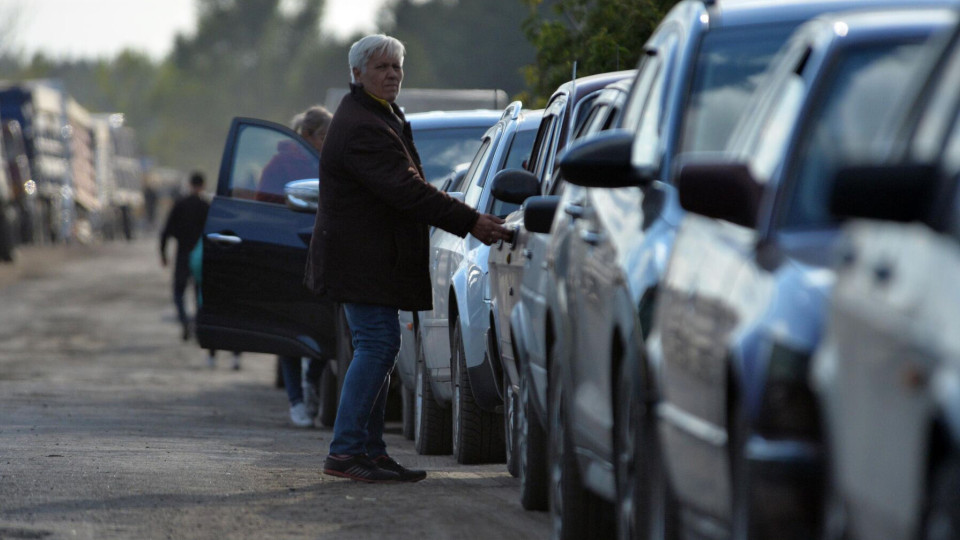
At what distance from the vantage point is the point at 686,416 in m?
4.48

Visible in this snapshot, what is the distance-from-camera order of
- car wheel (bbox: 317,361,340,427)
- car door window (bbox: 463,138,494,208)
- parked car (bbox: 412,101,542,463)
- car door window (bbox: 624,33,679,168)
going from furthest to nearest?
Answer: 1. car wheel (bbox: 317,361,340,427)
2. car door window (bbox: 463,138,494,208)
3. parked car (bbox: 412,101,542,463)
4. car door window (bbox: 624,33,679,168)

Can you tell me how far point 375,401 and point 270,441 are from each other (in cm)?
237

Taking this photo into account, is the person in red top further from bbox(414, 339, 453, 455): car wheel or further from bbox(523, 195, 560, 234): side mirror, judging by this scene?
bbox(523, 195, 560, 234): side mirror

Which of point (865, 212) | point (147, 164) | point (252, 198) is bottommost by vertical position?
point (147, 164)

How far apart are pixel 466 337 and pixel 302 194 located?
2.42 metres

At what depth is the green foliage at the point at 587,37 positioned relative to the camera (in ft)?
45.6

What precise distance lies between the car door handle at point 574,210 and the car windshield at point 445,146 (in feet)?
22.9

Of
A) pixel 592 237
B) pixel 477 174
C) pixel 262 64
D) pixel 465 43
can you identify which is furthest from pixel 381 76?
pixel 262 64

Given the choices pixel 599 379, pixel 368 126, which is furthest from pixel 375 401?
pixel 599 379

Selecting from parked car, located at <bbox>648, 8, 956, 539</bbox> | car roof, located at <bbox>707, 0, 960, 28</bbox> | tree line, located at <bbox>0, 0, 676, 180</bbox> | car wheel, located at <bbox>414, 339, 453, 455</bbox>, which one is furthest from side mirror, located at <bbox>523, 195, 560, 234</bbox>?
tree line, located at <bbox>0, 0, 676, 180</bbox>

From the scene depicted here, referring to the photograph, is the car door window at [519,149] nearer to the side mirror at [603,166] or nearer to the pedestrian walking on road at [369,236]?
the pedestrian walking on road at [369,236]

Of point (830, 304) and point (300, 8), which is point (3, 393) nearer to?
point (830, 304)

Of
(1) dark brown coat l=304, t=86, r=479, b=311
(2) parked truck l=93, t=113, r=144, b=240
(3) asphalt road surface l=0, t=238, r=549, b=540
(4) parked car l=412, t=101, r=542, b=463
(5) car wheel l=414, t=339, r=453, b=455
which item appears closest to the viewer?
(3) asphalt road surface l=0, t=238, r=549, b=540

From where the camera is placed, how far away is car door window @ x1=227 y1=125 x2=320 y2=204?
1262 cm
